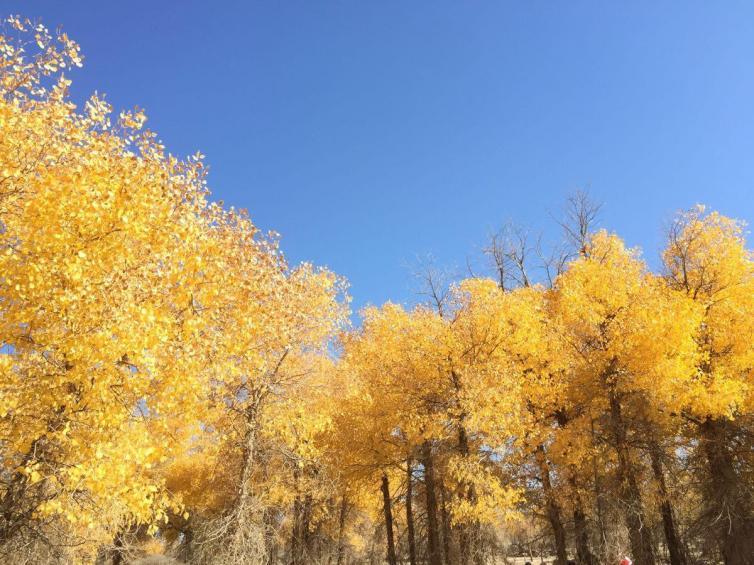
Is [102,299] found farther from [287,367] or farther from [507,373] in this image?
[507,373]

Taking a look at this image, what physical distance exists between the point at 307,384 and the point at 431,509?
19.9 feet

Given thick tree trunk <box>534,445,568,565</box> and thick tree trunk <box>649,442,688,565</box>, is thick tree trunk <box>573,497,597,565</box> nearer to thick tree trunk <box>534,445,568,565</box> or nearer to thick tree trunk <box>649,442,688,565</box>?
thick tree trunk <box>534,445,568,565</box>

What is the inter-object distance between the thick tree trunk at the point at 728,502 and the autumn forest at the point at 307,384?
65 mm

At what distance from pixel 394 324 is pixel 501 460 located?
626 centimetres

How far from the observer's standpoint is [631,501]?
14.0 metres

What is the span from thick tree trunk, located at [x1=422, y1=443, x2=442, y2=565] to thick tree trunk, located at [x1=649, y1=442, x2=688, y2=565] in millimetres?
6732

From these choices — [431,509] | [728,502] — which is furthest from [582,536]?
[431,509]

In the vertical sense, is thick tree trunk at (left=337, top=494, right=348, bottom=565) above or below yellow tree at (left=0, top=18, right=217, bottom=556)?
below

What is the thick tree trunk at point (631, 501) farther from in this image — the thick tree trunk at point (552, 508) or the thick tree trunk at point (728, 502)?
the thick tree trunk at point (728, 502)

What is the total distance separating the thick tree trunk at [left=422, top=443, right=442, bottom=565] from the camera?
49.7ft

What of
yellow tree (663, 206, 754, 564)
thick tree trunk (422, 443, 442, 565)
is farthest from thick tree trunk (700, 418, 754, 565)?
thick tree trunk (422, 443, 442, 565)

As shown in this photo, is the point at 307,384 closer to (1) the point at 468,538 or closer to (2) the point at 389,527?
(1) the point at 468,538

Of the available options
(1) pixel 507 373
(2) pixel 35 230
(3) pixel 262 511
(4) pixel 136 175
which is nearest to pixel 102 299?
(2) pixel 35 230

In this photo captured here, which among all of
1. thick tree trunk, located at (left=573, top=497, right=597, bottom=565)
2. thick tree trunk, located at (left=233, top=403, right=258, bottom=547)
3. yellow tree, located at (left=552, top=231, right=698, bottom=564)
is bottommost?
thick tree trunk, located at (left=573, top=497, right=597, bottom=565)
